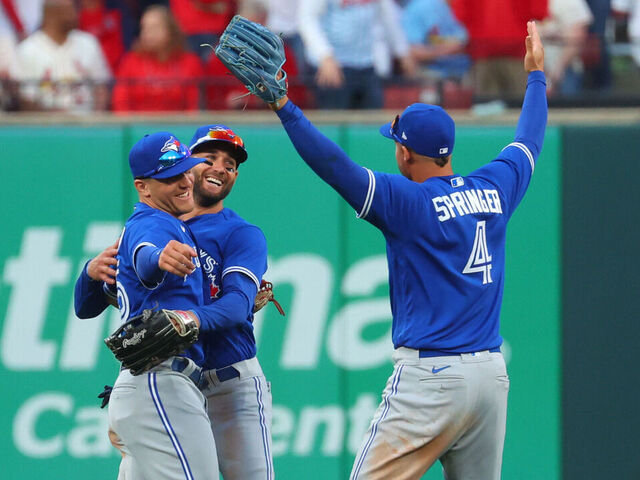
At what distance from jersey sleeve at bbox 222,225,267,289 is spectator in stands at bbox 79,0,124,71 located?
328cm

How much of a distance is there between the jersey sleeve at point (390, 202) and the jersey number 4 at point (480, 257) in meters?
0.25

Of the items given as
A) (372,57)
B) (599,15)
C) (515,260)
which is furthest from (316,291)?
(599,15)

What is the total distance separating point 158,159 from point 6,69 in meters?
3.43

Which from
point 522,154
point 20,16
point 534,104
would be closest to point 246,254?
point 522,154

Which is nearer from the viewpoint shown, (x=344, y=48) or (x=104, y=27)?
(x=344, y=48)

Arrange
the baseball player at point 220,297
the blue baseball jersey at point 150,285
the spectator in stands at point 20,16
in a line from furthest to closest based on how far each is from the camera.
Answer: the spectator in stands at point 20,16
the baseball player at point 220,297
the blue baseball jersey at point 150,285

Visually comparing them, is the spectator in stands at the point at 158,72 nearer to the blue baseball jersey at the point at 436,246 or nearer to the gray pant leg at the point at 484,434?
the blue baseball jersey at the point at 436,246

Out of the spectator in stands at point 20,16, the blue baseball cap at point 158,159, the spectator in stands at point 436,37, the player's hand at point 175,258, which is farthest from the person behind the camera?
the spectator in stands at point 20,16

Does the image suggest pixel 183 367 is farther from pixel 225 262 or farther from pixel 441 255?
pixel 441 255

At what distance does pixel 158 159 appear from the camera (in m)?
3.85

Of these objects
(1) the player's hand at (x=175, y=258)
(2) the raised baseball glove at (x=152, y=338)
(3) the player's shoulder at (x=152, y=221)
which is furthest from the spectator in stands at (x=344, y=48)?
(1) the player's hand at (x=175, y=258)

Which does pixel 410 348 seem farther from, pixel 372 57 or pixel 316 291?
pixel 372 57

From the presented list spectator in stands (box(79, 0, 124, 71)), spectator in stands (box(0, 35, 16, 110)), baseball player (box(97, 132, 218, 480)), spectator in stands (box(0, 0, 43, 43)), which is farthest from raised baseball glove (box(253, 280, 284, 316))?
spectator in stands (box(0, 0, 43, 43))

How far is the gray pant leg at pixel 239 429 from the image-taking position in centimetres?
428
